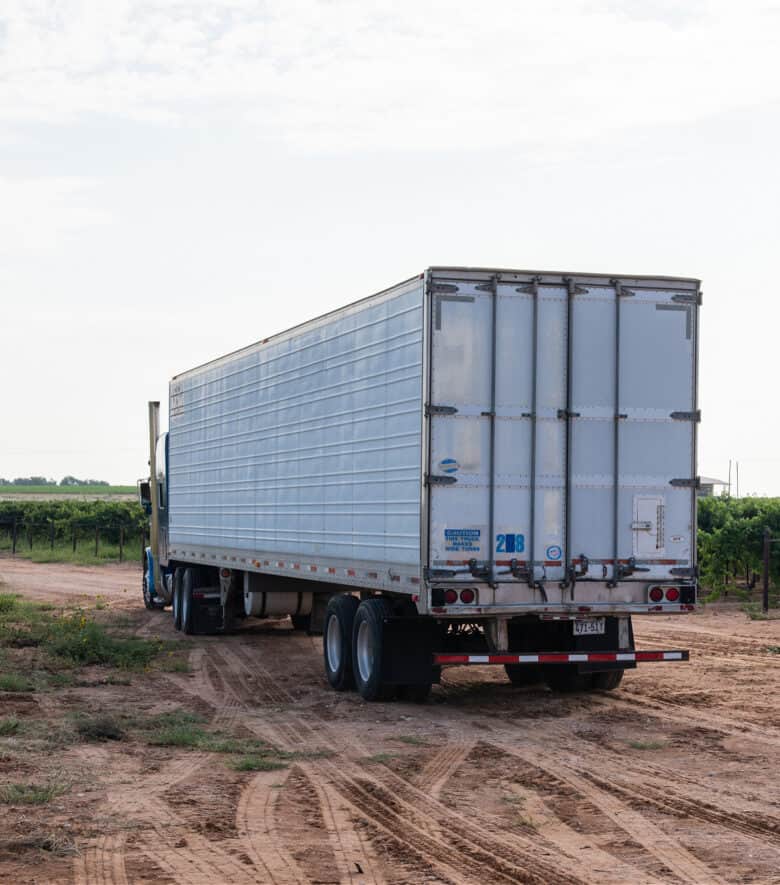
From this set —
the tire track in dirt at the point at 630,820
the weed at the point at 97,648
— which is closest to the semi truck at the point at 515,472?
the tire track in dirt at the point at 630,820

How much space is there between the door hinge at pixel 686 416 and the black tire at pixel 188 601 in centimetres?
1146

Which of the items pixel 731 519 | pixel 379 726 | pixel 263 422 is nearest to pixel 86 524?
pixel 731 519

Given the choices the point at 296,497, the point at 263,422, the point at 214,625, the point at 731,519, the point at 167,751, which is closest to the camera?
the point at 167,751

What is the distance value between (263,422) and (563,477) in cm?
628

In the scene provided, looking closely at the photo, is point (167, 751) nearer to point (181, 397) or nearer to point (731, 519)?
point (181, 397)

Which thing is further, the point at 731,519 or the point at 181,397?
the point at 731,519

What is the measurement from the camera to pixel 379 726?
42.4ft

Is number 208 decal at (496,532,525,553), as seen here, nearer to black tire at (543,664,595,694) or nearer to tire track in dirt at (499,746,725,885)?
tire track in dirt at (499,746,725,885)

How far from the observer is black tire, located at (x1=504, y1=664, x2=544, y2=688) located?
15.6 metres

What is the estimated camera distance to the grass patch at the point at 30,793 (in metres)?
9.26

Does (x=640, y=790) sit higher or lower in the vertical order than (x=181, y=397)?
lower

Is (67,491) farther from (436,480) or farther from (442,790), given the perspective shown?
(442,790)

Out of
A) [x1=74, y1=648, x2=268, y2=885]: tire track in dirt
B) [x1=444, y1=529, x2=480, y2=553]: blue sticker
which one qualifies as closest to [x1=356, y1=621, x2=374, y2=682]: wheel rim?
[x1=444, y1=529, x2=480, y2=553]: blue sticker

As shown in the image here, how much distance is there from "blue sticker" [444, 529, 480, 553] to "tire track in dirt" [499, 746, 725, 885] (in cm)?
203
